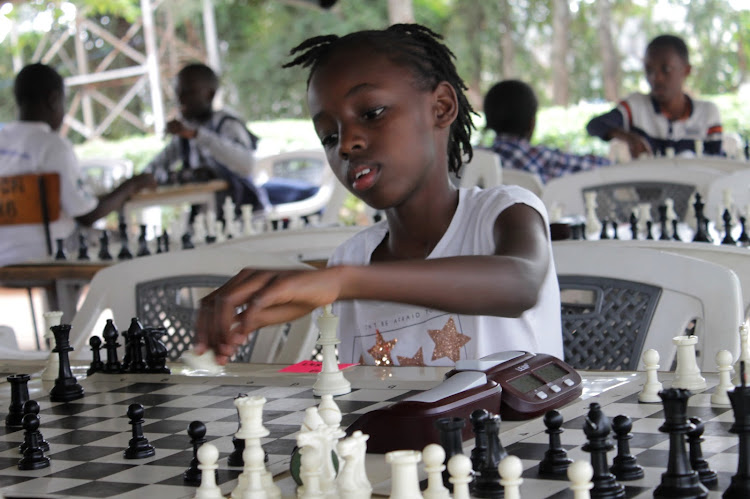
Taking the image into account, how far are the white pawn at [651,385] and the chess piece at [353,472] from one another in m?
0.62

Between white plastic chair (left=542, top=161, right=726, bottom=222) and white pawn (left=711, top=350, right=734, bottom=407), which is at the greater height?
white plastic chair (left=542, top=161, right=726, bottom=222)

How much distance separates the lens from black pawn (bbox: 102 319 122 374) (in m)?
2.40

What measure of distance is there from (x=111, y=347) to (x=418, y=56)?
91cm

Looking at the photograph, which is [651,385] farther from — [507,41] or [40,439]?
[507,41]

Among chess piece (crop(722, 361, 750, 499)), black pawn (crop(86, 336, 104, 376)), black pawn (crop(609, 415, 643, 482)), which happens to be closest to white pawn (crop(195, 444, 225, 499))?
black pawn (crop(609, 415, 643, 482))

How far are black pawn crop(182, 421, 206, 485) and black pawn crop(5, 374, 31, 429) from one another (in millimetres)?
571

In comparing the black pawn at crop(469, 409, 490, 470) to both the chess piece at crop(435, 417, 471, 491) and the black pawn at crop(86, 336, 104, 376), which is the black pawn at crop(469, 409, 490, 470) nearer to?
the chess piece at crop(435, 417, 471, 491)

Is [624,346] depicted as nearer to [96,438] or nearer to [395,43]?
[395,43]

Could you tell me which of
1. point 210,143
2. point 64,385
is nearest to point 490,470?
point 64,385

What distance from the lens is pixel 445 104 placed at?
2.46 meters

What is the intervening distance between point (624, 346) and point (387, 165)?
31.3 inches

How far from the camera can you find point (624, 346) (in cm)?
264

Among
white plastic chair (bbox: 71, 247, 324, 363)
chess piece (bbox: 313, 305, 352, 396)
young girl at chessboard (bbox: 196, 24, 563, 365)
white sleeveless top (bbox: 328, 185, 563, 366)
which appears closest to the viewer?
chess piece (bbox: 313, 305, 352, 396)

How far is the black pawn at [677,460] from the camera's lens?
1.27 meters
